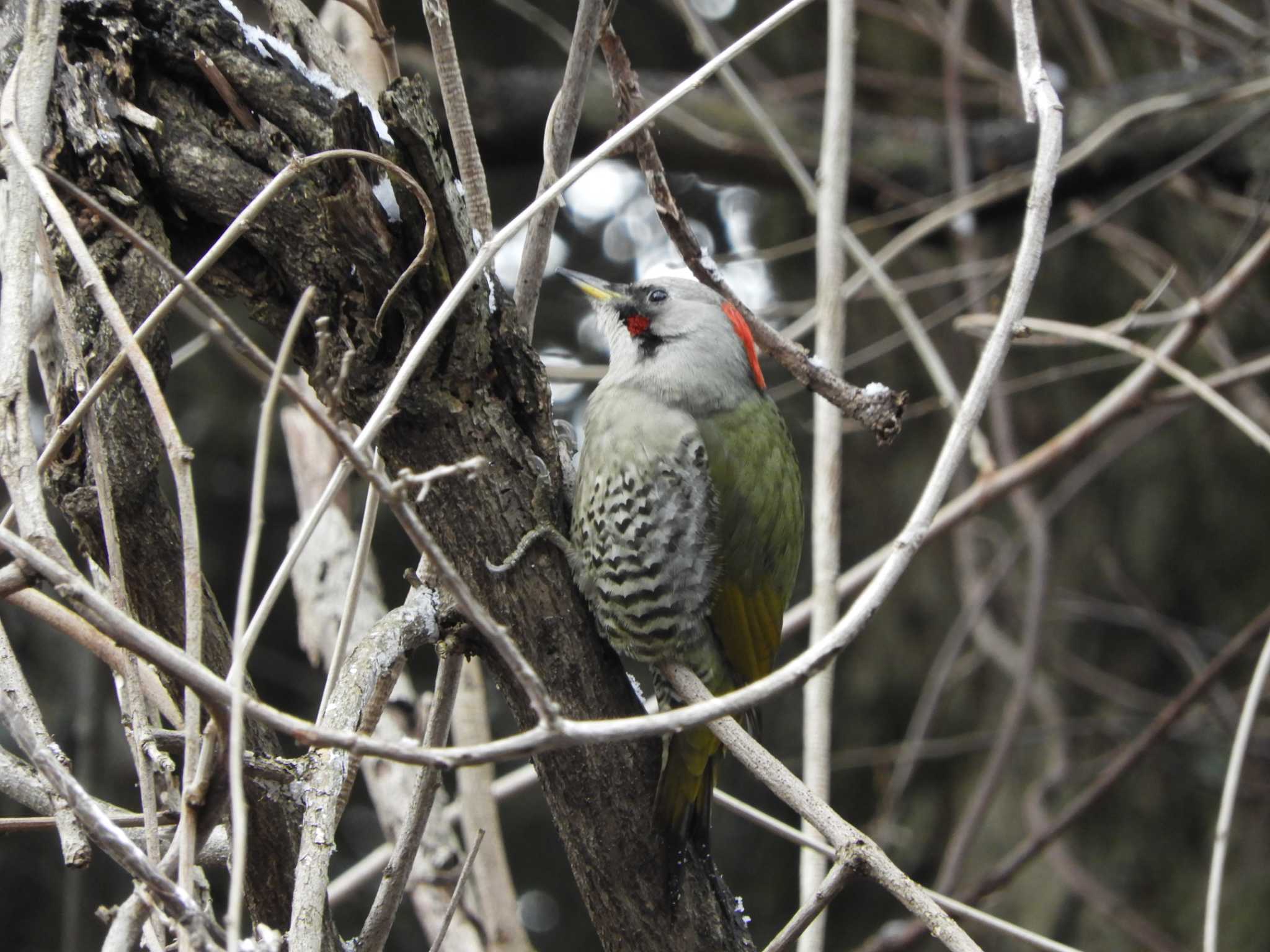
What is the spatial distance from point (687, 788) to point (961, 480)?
2846 mm

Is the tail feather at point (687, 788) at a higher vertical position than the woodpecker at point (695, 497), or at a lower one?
lower

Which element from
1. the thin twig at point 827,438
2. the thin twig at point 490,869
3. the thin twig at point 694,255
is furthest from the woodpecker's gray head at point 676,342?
the thin twig at point 490,869

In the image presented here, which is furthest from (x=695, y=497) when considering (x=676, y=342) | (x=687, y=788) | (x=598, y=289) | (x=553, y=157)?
(x=553, y=157)

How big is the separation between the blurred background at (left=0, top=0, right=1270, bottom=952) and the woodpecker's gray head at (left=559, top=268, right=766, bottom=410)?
1.23 m

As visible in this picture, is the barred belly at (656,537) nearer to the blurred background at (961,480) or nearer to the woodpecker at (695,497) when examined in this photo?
the woodpecker at (695,497)

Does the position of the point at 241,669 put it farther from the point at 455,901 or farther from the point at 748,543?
the point at 748,543

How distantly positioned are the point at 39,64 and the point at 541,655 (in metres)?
1.03

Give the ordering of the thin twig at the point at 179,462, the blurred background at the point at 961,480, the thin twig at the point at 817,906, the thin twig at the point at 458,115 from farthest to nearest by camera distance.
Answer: the blurred background at the point at 961,480
the thin twig at the point at 458,115
the thin twig at the point at 817,906
the thin twig at the point at 179,462

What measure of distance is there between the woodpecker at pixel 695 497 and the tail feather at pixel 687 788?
91 mm

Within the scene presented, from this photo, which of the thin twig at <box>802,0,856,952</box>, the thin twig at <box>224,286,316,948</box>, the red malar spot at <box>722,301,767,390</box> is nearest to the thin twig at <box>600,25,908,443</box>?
the thin twig at <box>802,0,856,952</box>

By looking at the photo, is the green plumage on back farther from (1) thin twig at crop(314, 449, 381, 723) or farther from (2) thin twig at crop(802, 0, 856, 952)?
(1) thin twig at crop(314, 449, 381, 723)

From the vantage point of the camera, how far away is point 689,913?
185 cm

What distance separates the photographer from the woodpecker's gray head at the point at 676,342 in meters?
2.63

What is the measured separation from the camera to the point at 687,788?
1.94 m
